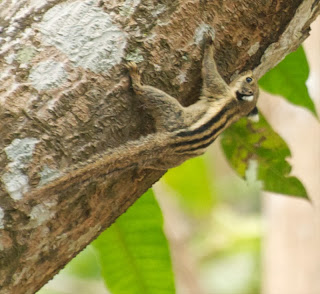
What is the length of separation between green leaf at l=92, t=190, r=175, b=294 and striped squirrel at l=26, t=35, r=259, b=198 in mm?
388

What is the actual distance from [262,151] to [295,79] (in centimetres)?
41

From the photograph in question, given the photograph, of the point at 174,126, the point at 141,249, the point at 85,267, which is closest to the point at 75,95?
the point at 174,126

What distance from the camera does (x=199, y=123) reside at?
2.75 metres

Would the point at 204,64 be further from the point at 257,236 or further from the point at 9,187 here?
the point at 257,236

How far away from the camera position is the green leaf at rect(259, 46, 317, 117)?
3.38m

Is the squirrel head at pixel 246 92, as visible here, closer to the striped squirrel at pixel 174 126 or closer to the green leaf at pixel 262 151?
the striped squirrel at pixel 174 126

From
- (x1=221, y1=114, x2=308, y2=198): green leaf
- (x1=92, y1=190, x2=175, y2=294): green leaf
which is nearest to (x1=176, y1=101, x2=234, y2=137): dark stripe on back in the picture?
(x1=92, y1=190, x2=175, y2=294): green leaf

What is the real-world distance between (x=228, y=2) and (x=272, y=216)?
5.08 m

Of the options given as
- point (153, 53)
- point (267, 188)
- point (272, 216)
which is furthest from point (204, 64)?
point (272, 216)

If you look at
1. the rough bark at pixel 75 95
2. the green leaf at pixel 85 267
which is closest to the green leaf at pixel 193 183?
the green leaf at pixel 85 267

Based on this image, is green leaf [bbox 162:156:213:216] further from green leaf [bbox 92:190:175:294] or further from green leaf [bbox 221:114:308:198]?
green leaf [bbox 92:190:175:294]

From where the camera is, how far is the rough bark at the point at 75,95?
212 centimetres

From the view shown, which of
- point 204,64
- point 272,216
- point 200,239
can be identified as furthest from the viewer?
point 200,239

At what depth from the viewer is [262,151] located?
3459mm
